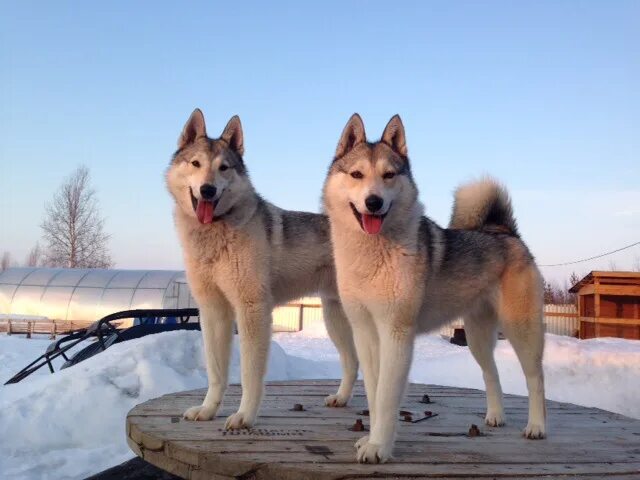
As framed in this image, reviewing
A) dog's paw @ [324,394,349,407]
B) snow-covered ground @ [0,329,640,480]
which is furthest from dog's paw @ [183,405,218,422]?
snow-covered ground @ [0,329,640,480]

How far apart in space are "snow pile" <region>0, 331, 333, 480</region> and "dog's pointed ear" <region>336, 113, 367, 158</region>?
392 cm

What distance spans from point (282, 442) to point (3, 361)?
13663 mm

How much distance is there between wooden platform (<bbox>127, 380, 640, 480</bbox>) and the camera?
2.79 meters

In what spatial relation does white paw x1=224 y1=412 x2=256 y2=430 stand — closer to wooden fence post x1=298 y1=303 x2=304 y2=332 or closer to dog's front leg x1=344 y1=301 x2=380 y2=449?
dog's front leg x1=344 y1=301 x2=380 y2=449

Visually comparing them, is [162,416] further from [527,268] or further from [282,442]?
[527,268]

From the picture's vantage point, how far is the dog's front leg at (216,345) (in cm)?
412

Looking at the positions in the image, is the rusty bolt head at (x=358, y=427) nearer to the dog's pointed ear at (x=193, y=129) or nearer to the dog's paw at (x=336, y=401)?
the dog's paw at (x=336, y=401)

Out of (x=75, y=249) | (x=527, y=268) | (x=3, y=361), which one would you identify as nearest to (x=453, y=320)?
(x=527, y=268)

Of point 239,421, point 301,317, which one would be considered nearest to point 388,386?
point 239,421

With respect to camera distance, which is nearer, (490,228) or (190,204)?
(190,204)

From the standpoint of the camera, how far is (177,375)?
6.98 m

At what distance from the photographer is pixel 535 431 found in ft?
12.2

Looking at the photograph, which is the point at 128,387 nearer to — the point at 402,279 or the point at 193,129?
the point at 193,129

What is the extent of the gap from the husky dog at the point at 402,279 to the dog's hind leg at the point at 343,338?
3.82 ft
